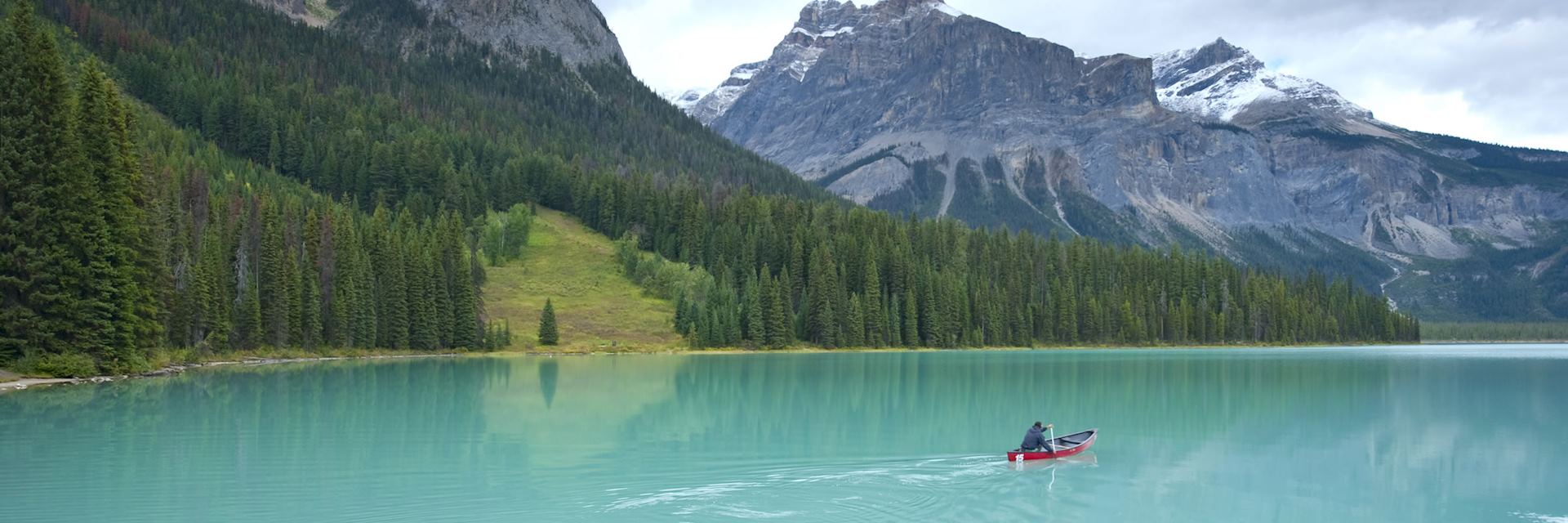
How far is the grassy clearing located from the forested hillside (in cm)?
318

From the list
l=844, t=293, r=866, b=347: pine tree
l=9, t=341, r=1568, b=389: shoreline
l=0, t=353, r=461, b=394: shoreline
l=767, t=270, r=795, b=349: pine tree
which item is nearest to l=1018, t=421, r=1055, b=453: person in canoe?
l=0, t=353, r=461, b=394: shoreline

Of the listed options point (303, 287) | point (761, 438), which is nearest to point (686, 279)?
point (303, 287)

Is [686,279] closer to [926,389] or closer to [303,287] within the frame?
[303,287]

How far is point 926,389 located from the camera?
205ft

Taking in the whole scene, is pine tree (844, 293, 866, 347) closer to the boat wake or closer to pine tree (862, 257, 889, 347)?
pine tree (862, 257, 889, 347)

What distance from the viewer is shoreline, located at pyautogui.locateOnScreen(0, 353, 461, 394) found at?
52562 mm

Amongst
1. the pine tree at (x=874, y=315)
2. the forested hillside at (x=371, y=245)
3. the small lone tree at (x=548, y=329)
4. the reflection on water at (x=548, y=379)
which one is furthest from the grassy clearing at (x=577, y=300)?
the pine tree at (x=874, y=315)

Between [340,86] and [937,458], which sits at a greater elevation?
[340,86]

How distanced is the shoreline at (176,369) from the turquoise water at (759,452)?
5.43 feet

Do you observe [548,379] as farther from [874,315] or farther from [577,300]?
[874,315]

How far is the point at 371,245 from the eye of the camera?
10738 centimetres

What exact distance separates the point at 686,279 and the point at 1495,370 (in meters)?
84.0

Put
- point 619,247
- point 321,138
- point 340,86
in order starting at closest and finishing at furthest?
point 619,247
point 321,138
point 340,86

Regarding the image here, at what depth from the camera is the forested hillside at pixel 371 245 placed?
186 ft
